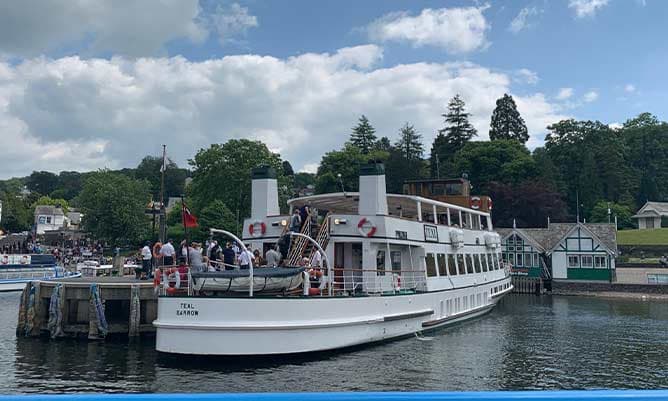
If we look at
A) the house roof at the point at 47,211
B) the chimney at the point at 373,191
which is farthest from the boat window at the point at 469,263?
the house roof at the point at 47,211

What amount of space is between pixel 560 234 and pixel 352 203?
3231 cm

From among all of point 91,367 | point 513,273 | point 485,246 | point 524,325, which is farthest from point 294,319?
point 513,273

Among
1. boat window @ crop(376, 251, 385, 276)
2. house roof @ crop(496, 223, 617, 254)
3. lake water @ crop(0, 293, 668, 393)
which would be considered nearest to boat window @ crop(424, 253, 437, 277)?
boat window @ crop(376, 251, 385, 276)

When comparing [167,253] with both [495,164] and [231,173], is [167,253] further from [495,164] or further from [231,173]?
[495,164]

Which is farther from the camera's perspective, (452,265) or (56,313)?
(452,265)

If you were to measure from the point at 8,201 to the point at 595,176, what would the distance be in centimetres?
9929

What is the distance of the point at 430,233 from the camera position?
23.4 metres

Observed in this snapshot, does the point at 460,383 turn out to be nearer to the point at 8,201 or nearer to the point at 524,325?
the point at 524,325

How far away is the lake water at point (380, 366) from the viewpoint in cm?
1372

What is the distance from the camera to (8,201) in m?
103

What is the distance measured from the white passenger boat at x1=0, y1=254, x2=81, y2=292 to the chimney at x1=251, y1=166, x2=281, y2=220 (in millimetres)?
24238

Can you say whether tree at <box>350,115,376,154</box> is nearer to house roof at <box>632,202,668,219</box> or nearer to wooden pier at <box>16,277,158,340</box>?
house roof at <box>632,202,668,219</box>

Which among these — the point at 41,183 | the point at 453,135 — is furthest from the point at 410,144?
the point at 41,183

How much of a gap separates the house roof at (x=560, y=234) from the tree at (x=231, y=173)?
27.4 metres
